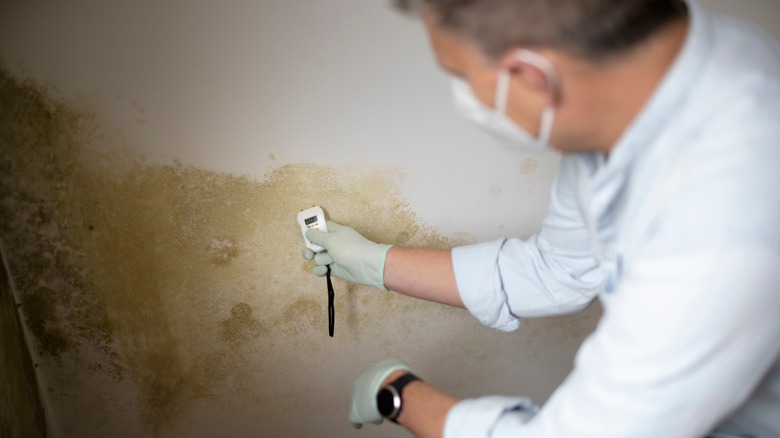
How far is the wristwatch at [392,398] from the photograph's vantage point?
1051 millimetres

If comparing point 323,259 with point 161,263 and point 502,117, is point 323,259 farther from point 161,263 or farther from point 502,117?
point 502,117

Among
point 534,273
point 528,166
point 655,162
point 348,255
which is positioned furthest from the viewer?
point 528,166

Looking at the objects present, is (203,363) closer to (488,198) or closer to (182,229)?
(182,229)

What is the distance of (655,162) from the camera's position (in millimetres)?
782

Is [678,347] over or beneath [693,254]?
beneath

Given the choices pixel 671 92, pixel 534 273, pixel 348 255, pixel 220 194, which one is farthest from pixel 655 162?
pixel 220 194

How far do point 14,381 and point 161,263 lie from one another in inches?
14.9

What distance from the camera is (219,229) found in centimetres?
136

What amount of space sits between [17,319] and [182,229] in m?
0.40

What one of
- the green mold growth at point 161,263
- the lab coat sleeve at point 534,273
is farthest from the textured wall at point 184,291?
the lab coat sleeve at point 534,273

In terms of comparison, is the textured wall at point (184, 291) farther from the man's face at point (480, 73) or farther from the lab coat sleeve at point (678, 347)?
the lab coat sleeve at point (678, 347)

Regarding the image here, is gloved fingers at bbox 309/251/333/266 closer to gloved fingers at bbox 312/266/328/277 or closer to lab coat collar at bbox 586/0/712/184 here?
gloved fingers at bbox 312/266/328/277

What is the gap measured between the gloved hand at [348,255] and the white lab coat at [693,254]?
20.9 inches

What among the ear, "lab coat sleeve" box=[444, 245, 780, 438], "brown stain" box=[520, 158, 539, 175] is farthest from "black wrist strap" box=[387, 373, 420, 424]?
"brown stain" box=[520, 158, 539, 175]
